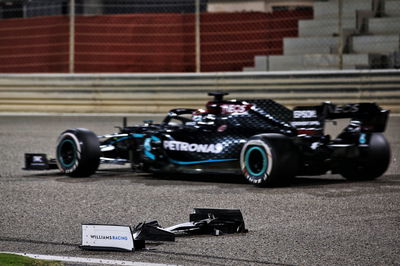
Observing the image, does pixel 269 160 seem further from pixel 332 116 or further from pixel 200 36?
pixel 200 36

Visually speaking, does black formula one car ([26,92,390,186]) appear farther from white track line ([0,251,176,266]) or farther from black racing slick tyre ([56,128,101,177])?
white track line ([0,251,176,266])

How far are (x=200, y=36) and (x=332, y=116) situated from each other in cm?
1307

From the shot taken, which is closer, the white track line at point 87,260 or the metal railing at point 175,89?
the white track line at point 87,260

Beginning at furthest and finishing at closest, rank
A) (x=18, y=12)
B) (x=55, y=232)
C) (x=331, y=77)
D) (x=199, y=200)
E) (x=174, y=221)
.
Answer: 1. (x=18, y=12)
2. (x=331, y=77)
3. (x=199, y=200)
4. (x=174, y=221)
5. (x=55, y=232)

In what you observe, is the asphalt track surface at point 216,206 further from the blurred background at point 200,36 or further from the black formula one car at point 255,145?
the blurred background at point 200,36

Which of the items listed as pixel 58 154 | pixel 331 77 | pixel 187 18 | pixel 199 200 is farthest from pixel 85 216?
pixel 187 18

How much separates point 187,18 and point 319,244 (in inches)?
648

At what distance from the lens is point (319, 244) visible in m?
5.55

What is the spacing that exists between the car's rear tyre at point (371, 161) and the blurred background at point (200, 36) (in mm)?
9118

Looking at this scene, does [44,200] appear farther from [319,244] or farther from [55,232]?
[319,244]

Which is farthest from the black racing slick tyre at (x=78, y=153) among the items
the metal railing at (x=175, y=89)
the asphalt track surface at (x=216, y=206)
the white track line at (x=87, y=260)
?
the metal railing at (x=175, y=89)

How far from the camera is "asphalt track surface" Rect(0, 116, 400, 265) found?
5.27 meters

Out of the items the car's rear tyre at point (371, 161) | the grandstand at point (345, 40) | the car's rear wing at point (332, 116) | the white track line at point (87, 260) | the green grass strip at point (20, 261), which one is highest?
the grandstand at point (345, 40)

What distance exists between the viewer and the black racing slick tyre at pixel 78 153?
933cm
